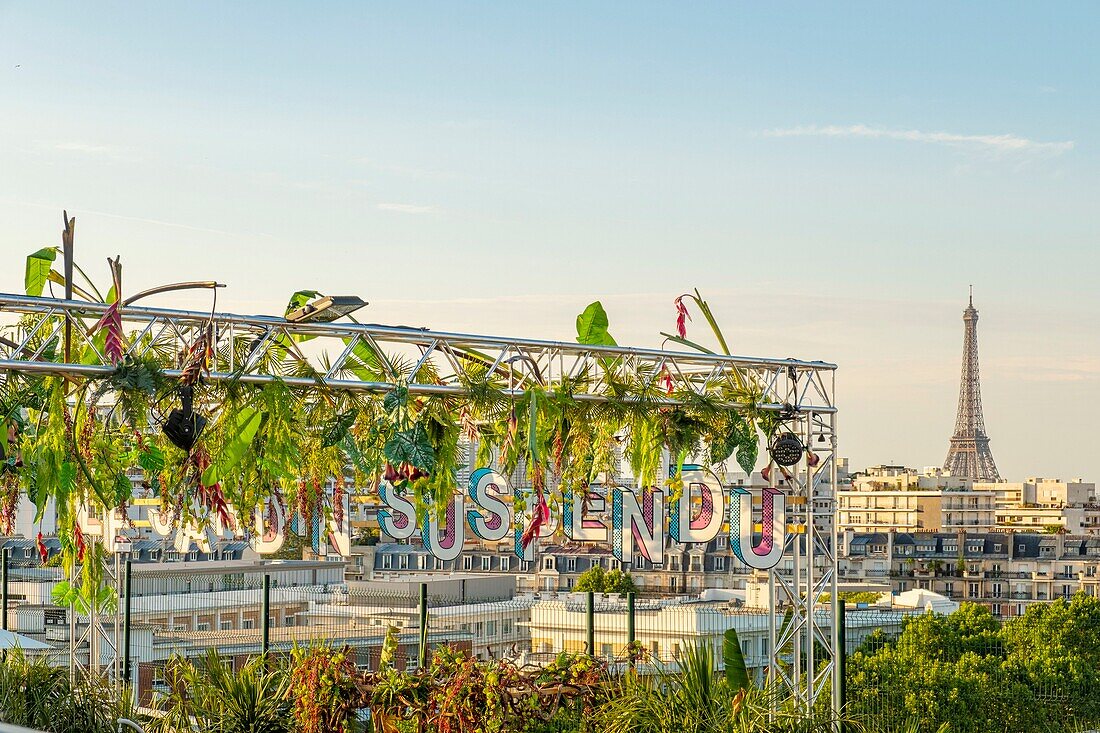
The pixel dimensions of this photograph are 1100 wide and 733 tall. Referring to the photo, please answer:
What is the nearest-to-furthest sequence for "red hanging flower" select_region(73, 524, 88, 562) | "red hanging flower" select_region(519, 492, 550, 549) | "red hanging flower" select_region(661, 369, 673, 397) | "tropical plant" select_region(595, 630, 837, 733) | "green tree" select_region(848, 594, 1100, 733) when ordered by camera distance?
"tropical plant" select_region(595, 630, 837, 733)
"red hanging flower" select_region(73, 524, 88, 562)
"red hanging flower" select_region(519, 492, 550, 549)
"red hanging flower" select_region(661, 369, 673, 397)
"green tree" select_region(848, 594, 1100, 733)

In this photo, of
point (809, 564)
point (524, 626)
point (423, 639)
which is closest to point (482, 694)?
point (423, 639)

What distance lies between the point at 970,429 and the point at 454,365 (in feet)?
379

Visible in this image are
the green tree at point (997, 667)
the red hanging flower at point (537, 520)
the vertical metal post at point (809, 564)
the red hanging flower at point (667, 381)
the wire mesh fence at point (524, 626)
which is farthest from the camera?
the green tree at point (997, 667)

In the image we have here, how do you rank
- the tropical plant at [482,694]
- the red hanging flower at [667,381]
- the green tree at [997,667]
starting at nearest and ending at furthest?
the tropical plant at [482,694] < the red hanging flower at [667,381] < the green tree at [997,667]

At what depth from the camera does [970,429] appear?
11962cm

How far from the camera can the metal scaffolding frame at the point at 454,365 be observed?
8219mm

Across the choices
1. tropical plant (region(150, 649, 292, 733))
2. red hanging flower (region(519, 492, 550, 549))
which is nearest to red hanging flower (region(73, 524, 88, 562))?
tropical plant (region(150, 649, 292, 733))

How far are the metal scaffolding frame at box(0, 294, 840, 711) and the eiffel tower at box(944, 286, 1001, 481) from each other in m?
105

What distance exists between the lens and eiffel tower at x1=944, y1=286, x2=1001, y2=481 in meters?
113

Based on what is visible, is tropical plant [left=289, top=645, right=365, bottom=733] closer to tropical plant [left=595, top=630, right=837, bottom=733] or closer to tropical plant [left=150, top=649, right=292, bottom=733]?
tropical plant [left=150, top=649, right=292, bottom=733]

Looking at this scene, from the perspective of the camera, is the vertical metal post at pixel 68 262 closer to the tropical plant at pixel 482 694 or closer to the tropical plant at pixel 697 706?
the tropical plant at pixel 482 694

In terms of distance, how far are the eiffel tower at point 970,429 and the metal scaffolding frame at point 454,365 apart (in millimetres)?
105321

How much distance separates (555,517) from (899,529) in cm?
10788

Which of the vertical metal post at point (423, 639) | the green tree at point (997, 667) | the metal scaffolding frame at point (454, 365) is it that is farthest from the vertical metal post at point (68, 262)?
the green tree at point (997, 667)
